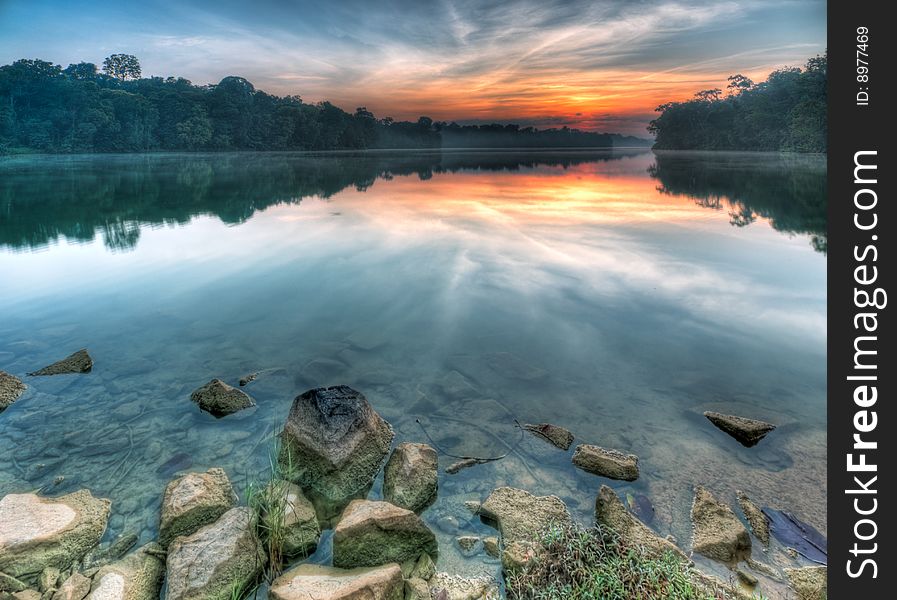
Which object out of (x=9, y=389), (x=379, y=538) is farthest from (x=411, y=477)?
(x=9, y=389)

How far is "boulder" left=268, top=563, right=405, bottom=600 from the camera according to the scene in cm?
342

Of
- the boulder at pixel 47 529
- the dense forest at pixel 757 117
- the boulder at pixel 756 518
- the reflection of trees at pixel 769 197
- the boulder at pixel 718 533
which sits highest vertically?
the dense forest at pixel 757 117

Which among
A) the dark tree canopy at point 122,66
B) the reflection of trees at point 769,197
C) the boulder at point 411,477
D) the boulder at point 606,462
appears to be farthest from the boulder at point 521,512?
the dark tree canopy at point 122,66

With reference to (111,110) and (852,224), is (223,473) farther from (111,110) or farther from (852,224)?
(111,110)

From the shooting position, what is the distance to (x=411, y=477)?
481 centimetres

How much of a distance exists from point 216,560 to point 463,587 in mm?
1952

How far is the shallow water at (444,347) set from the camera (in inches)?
210

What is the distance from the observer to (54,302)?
11.0m

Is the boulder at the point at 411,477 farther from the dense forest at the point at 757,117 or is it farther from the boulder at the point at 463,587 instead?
the dense forest at the point at 757,117

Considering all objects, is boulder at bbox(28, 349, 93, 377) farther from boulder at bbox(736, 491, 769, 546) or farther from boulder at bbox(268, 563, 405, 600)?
boulder at bbox(736, 491, 769, 546)

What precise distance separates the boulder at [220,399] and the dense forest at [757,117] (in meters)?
73.1

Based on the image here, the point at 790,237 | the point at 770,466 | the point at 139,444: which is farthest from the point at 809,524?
the point at 790,237

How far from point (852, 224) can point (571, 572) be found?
367 cm

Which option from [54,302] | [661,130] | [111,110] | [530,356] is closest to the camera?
[530,356]
